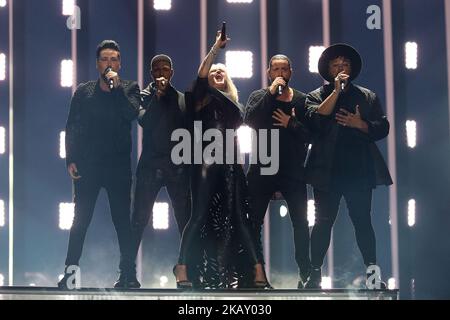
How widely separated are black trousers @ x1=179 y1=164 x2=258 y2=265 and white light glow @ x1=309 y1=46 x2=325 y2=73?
1132mm

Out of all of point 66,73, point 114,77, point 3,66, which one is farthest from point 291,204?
point 3,66

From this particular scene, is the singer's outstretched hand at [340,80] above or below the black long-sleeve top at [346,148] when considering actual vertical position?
above

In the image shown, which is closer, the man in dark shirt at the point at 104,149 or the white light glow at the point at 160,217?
the man in dark shirt at the point at 104,149

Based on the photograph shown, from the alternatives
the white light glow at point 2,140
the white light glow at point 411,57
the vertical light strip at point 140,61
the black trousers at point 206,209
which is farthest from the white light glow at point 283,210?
the white light glow at point 2,140

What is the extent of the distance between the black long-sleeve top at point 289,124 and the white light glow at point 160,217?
859 millimetres

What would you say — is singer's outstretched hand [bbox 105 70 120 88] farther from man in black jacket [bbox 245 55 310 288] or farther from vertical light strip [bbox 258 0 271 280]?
vertical light strip [bbox 258 0 271 280]

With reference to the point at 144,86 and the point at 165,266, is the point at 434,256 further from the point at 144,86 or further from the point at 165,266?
the point at 144,86

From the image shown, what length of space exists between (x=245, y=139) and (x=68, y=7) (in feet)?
5.22

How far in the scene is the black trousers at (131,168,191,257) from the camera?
208 inches

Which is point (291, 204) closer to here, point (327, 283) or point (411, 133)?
point (327, 283)

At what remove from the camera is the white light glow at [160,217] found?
5.88 m

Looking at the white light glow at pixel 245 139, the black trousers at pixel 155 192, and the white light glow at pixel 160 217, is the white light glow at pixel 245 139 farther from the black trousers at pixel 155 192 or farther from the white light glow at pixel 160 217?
the white light glow at pixel 160 217

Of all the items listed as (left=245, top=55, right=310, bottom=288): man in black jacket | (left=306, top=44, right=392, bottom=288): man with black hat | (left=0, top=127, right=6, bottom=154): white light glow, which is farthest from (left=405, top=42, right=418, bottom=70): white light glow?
(left=0, top=127, right=6, bottom=154): white light glow

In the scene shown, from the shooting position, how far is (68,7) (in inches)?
229
